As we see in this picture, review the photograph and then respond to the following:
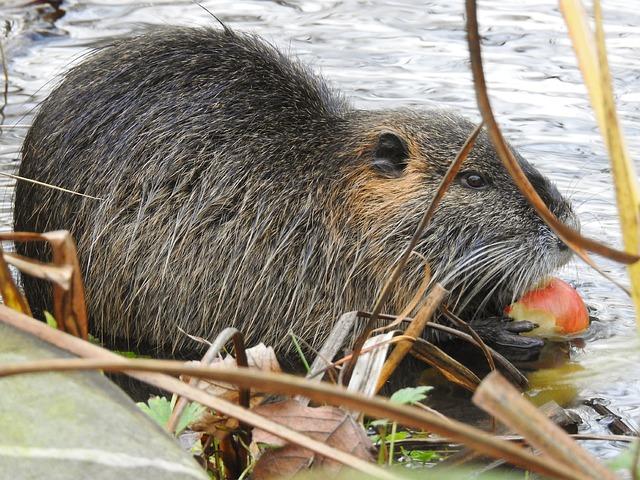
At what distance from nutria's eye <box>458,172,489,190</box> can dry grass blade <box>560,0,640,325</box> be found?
2.11 meters

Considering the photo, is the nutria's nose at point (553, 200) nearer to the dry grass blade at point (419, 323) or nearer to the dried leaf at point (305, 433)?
the dry grass blade at point (419, 323)

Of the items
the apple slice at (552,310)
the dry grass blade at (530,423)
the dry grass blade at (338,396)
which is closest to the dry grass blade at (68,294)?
the dry grass blade at (338,396)

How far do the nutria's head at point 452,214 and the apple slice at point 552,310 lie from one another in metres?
0.07


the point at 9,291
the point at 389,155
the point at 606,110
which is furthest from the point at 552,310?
the point at 606,110

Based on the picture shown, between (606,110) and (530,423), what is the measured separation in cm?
52

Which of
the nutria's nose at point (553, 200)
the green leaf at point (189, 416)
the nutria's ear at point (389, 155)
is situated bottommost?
the nutria's nose at point (553, 200)

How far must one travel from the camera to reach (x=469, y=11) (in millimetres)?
1557

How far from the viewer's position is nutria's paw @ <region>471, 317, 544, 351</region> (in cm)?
376

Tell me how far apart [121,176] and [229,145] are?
0.35 m

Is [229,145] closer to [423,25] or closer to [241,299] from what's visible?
[241,299]

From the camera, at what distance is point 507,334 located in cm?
379

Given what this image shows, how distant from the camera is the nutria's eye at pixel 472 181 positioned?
3.77m

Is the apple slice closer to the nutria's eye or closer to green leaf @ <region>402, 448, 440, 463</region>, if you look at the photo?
the nutria's eye

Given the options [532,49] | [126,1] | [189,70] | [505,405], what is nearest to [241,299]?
[189,70]
